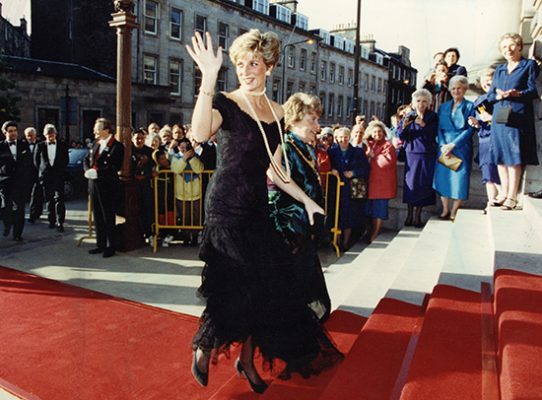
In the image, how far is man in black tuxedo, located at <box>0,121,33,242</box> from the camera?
27.7ft

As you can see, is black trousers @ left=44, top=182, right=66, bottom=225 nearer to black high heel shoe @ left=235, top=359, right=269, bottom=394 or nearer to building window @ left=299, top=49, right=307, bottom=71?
black high heel shoe @ left=235, top=359, right=269, bottom=394

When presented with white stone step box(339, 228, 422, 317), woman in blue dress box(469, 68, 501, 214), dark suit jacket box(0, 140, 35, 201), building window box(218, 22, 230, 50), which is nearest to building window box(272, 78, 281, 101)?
building window box(218, 22, 230, 50)

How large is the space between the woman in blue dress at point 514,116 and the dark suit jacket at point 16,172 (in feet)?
24.8

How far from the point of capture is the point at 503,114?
5.51 metres

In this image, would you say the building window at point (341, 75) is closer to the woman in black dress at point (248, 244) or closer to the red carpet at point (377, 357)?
the red carpet at point (377, 357)

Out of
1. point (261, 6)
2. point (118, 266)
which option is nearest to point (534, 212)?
point (118, 266)

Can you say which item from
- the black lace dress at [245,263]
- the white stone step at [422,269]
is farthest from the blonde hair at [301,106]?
the white stone step at [422,269]

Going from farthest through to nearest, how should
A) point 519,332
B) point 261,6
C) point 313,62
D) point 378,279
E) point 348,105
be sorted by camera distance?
point 348,105 < point 313,62 < point 261,6 < point 378,279 < point 519,332

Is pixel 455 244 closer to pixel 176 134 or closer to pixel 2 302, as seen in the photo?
pixel 2 302

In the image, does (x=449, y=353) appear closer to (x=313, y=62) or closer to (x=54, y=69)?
(x=54, y=69)

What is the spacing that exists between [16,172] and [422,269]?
289 inches

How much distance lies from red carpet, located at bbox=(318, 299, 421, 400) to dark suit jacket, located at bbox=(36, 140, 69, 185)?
7.52 metres

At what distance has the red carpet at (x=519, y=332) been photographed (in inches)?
75.1

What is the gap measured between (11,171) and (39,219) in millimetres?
1815
